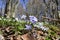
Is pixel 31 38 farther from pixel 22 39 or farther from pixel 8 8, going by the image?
pixel 8 8

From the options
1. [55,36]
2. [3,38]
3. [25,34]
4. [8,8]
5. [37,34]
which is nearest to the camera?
[3,38]

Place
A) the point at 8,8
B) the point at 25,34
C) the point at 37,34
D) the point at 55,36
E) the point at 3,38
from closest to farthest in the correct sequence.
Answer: the point at 3,38 < the point at 25,34 < the point at 37,34 < the point at 55,36 < the point at 8,8

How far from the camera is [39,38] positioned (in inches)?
82.4

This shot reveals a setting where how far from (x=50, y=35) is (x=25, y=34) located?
396 millimetres

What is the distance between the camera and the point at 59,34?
2426mm

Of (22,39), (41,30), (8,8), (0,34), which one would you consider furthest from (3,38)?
(8,8)

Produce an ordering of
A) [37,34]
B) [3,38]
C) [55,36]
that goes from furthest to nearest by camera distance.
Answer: [55,36] → [37,34] → [3,38]

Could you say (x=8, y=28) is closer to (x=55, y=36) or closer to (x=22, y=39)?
(x=22, y=39)

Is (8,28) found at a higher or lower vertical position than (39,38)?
higher

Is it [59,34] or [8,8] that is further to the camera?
[8,8]

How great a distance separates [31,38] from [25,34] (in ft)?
0.29

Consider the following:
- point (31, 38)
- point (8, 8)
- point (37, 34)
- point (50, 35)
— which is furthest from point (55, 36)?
point (8, 8)

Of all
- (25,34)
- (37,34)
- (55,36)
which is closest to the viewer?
(25,34)

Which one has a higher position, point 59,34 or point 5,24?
point 5,24
